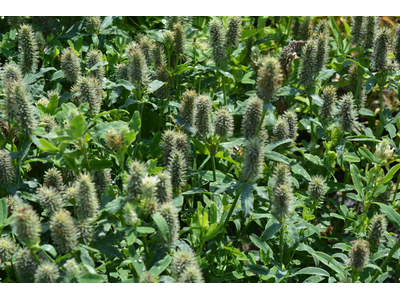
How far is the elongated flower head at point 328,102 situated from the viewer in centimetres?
389

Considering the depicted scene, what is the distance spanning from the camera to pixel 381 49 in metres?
3.97

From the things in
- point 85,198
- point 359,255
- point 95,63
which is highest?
point 95,63

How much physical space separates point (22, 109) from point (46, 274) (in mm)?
980

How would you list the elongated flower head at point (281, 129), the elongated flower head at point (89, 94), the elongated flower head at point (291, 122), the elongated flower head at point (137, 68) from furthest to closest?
the elongated flower head at point (291, 122)
the elongated flower head at point (281, 129)
the elongated flower head at point (137, 68)
the elongated flower head at point (89, 94)

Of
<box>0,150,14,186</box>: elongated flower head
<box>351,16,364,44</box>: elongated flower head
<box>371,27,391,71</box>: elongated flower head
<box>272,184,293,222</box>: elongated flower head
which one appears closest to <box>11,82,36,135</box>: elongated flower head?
<box>0,150,14,186</box>: elongated flower head

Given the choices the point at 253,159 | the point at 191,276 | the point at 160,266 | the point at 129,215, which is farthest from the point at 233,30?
the point at 191,276

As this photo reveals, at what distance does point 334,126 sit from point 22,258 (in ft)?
7.74

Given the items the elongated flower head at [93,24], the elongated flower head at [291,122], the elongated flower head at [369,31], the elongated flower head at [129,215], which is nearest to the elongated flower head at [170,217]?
the elongated flower head at [129,215]

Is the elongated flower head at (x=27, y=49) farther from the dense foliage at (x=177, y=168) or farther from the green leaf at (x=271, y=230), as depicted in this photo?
the green leaf at (x=271, y=230)

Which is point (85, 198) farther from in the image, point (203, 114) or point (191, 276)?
point (203, 114)

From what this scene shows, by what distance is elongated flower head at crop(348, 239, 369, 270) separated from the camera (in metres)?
2.93

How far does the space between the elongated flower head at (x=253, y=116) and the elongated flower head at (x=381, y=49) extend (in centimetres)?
142

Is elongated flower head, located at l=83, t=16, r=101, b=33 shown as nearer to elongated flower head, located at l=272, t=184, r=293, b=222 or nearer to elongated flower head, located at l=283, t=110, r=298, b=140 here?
elongated flower head, located at l=283, t=110, r=298, b=140

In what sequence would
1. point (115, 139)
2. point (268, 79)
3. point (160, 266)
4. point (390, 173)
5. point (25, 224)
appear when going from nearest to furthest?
1. point (25, 224)
2. point (160, 266)
3. point (268, 79)
4. point (115, 139)
5. point (390, 173)
